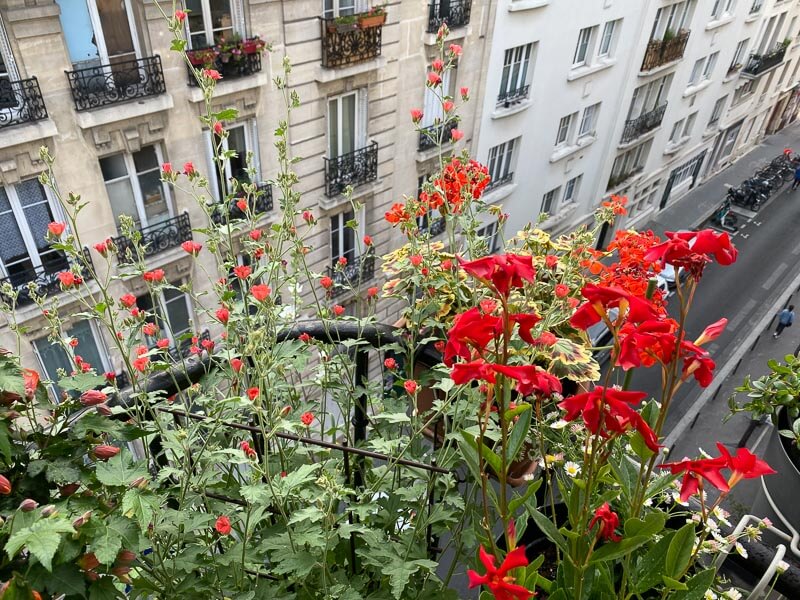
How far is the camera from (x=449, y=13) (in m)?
8.74

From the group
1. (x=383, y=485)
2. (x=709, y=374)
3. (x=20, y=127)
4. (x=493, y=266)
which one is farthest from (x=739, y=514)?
(x=20, y=127)

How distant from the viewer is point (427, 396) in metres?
3.29

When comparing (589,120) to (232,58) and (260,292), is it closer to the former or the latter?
(232,58)

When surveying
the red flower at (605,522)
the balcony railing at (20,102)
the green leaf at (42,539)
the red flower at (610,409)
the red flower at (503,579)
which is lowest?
the balcony railing at (20,102)

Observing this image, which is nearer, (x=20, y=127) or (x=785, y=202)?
(x=20, y=127)

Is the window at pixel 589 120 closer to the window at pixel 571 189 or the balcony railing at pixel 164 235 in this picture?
the window at pixel 571 189

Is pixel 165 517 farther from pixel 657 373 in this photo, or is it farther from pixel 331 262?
pixel 657 373

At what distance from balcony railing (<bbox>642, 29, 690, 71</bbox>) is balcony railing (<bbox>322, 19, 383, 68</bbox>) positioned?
28.3ft

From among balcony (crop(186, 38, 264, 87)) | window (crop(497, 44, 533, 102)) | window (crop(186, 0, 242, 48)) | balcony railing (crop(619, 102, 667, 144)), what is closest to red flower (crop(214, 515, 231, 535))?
balcony (crop(186, 38, 264, 87))

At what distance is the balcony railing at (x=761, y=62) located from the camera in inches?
740

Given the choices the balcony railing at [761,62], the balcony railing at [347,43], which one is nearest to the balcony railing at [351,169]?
the balcony railing at [347,43]

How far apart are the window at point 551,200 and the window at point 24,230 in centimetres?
1076

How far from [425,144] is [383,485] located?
331 inches

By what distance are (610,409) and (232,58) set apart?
259 inches
